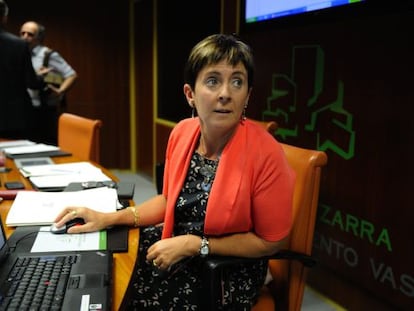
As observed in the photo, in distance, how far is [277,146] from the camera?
128cm

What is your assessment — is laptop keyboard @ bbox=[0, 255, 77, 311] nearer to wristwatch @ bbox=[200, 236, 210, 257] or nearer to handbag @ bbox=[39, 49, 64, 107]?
wristwatch @ bbox=[200, 236, 210, 257]

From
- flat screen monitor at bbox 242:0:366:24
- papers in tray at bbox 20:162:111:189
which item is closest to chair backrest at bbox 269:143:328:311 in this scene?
papers in tray at bbox 20:162:111:189

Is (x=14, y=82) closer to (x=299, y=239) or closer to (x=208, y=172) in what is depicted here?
(x=208, y=172)

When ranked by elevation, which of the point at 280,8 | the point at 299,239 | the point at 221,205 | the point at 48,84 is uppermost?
the point at 280,8

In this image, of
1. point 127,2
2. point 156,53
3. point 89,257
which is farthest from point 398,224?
point 127,2

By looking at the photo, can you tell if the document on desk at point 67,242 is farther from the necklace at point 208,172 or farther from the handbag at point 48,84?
the handbag at point 48,84

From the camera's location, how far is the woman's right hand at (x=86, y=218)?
4.07 ft

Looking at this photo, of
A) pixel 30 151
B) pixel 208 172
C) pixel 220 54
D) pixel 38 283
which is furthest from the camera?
pixel 30 151

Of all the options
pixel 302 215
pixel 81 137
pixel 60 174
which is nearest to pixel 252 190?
pixel 302 215

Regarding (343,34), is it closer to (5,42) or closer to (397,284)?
(397,284)

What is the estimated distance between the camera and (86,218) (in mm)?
1260

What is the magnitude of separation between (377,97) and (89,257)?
1.47 m

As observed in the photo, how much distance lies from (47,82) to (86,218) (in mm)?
3223

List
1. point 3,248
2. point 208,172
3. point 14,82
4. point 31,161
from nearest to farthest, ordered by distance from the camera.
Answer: point 3,248, point 208,172, point 31,161, point 14,82
